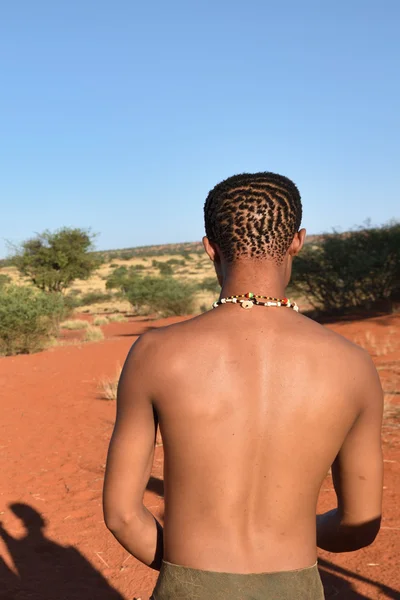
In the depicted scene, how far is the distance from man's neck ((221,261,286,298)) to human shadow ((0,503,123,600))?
298 centimetres

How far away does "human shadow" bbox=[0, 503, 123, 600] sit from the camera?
12.7 ft

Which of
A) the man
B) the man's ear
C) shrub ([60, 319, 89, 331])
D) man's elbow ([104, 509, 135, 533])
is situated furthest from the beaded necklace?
shrub ([60, 319, 89, 331])

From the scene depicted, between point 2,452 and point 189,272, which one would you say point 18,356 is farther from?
point 189,272

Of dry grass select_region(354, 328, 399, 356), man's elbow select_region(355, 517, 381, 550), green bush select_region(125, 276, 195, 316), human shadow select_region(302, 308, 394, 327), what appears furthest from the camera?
green bush select_region(125, 276, 195, 316)

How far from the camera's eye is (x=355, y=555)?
423 cm

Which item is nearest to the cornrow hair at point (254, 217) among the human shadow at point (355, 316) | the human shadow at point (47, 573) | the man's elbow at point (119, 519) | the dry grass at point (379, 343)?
the man's elbow at point (119, 519)

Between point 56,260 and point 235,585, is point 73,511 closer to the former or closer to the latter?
point 235,585

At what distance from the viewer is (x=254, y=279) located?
152cm

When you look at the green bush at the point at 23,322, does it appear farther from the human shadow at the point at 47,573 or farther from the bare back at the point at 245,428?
the bare back at the point at 245,428

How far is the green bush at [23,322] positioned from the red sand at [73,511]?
204 inches

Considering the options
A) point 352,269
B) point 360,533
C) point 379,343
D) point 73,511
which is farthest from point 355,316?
point 360,533

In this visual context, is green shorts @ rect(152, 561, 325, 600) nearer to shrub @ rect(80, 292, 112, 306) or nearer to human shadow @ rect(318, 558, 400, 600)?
human shadow @ rect(318, 558, 400, 600)

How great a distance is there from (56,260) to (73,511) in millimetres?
23396

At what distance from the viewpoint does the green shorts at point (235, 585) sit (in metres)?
1.41
